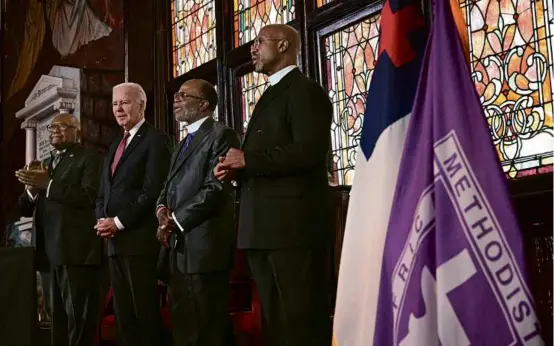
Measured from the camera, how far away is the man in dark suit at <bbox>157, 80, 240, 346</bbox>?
361 cm

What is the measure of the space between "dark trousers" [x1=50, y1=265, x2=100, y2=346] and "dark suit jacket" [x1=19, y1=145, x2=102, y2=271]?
87 mm

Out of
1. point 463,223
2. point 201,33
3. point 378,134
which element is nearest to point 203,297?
point 378,134

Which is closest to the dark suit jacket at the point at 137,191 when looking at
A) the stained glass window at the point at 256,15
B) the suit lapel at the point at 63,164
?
the suit lapel at the point at 63,164

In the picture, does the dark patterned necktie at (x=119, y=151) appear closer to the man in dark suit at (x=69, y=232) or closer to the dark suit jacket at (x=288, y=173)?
the man in dark suit at (x=69, y=232)

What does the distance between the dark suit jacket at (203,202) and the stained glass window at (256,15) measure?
2.40 m

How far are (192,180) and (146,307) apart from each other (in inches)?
30.1

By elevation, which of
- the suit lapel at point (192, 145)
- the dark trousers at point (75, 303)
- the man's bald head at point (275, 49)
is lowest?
the dark trousers at point (75, 303)

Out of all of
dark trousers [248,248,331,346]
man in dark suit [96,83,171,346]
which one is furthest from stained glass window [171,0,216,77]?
dark trousers [248,248,331,346]

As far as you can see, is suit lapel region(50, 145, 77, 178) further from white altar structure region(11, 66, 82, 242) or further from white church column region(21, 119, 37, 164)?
white church column region(21, 119, 37, 164)

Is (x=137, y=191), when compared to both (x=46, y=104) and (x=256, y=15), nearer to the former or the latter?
(x=256, y=15)

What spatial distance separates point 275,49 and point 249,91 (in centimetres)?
309

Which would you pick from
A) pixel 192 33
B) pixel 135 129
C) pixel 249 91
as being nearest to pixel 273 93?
pixel 135 129

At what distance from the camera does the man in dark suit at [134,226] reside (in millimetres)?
4039

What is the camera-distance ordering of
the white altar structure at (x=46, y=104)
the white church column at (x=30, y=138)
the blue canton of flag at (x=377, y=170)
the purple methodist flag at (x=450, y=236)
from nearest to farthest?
1. the purple methodist flag at (x=450, y=236)
2. the blue canton of flag at (x=377, y=170)
3. the white altar structure at (x=46, y=104)
4. the white church column at (x=30, y=138)
